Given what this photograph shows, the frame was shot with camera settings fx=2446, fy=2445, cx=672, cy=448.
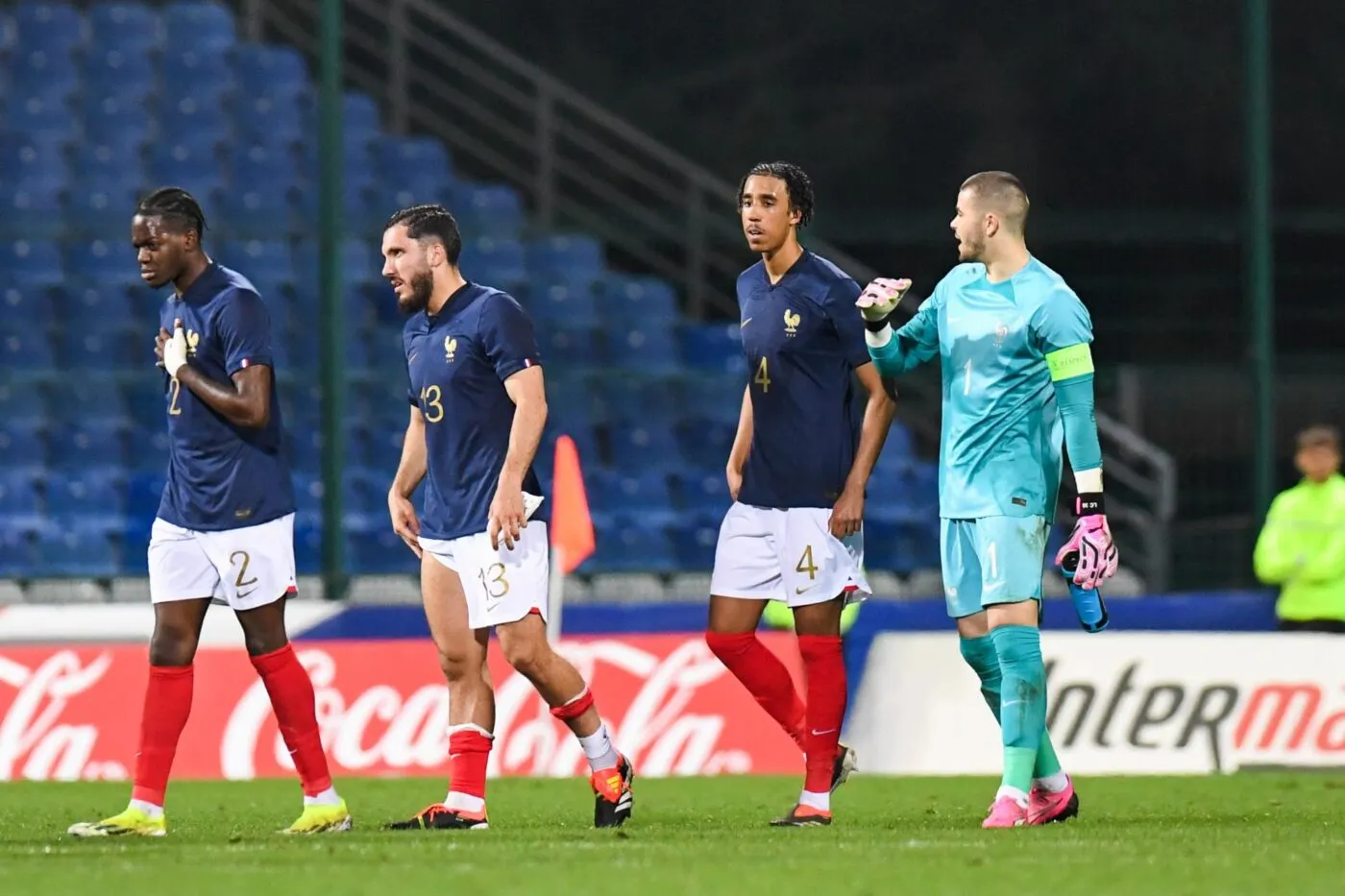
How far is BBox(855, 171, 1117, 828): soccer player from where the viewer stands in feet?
24.2

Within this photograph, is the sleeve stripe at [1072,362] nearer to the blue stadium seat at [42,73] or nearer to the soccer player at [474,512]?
the soccer player at [474,512]

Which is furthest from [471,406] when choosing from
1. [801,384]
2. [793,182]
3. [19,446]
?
[19,446]

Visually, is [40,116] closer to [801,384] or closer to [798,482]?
[801,384]

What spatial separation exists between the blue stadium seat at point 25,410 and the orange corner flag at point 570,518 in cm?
396

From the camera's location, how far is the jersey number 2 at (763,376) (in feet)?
26.0

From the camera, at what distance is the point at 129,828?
7410 mm

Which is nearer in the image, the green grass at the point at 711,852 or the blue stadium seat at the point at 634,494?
the green grass at the point at 711,852

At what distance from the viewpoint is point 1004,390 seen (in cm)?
754

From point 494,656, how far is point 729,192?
6.89 meters

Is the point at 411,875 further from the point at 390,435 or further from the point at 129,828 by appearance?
the point at 390,435

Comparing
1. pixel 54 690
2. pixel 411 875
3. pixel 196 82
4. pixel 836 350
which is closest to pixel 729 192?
pixel 196 82

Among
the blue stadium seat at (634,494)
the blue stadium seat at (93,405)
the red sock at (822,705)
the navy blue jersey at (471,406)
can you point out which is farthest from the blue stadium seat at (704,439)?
the navy blue jersey at (471,406)

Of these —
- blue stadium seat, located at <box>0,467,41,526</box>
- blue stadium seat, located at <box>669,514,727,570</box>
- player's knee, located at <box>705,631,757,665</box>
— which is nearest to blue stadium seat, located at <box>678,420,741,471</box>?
blue stadium seat, located at <box>669,514,727,570</box>

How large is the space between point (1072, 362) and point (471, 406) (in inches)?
73.3
